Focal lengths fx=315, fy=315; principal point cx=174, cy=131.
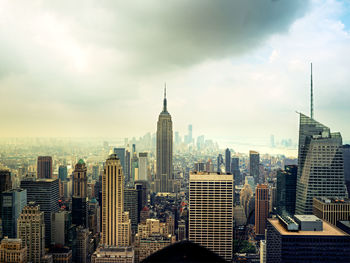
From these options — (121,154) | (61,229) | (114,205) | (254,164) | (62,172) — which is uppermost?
(121,154)

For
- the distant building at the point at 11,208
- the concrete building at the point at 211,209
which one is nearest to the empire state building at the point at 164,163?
the concrete building at the point at 211,209

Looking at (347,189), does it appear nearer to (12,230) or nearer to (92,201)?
(92,201)

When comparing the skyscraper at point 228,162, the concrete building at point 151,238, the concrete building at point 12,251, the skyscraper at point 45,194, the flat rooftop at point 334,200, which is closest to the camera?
the concrete building at point 12,251

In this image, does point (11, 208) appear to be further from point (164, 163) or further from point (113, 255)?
point (164, 163)

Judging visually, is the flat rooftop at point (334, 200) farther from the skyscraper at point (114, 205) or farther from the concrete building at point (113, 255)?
the skyscraper at point (114, 205)

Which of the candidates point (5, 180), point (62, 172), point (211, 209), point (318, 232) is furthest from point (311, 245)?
point (62, 172)

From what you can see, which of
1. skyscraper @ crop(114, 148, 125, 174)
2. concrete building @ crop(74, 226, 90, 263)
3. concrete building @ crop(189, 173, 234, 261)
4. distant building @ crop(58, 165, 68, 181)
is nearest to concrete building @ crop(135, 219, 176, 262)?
concrete building @ crop(189, 173, 234, 261)

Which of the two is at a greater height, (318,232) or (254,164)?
(254,164)
